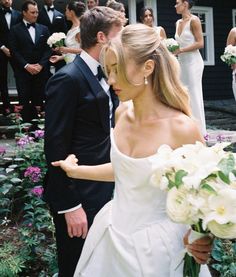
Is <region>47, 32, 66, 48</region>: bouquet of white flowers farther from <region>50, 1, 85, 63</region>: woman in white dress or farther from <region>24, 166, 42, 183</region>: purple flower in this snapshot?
<region>24, 166, 42, 183</region>: purple flower

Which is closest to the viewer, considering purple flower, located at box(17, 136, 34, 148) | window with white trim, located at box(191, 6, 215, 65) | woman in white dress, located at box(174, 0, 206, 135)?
purple flower, located at box(17, 136, 34, 148)

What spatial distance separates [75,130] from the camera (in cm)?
276

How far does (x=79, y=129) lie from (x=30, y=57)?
16.4ft

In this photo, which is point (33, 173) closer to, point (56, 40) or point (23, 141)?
point (23, 141)

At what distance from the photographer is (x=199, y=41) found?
25.5 feet

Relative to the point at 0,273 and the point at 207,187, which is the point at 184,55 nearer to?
the point at 0,273

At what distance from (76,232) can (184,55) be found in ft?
19.0

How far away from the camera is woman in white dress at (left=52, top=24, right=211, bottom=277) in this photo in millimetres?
2082

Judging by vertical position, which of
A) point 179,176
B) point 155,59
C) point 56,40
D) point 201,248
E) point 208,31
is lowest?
point 208,31

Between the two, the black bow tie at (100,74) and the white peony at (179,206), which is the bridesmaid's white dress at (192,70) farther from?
the white peony at (179,206)

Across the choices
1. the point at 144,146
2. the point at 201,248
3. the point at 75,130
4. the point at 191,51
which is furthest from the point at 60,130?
the point at 191,51

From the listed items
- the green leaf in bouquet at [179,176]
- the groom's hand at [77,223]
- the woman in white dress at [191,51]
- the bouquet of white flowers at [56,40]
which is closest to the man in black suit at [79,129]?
the groom's hand at [77,223]

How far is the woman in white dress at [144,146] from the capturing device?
2.08 m

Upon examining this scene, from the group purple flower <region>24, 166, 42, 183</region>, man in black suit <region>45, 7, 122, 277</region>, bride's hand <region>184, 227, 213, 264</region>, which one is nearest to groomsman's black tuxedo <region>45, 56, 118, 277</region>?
man in black suit <region>45, 7, 122, 277</region>
